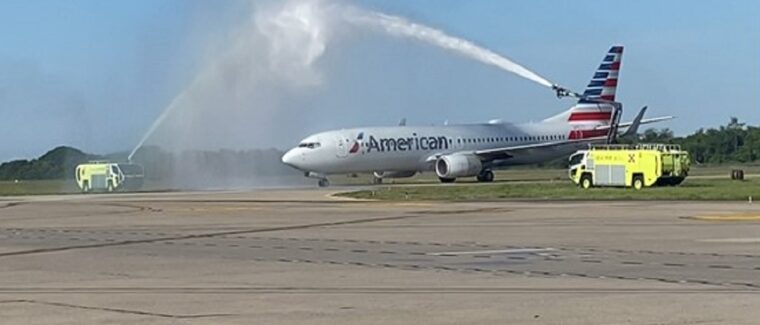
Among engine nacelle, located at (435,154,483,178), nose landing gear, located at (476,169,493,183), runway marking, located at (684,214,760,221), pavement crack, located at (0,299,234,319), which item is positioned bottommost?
pavement crack, located at (0,299,234,319)

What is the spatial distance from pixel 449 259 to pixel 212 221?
18.4 metres

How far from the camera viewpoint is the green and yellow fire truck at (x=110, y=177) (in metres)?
92.2

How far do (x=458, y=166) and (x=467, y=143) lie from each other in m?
4.57

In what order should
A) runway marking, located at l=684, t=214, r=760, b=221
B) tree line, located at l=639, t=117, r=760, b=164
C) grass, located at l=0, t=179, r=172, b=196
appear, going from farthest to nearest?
1. tree line, located at l=639, t=117, r=760, b=164
2. grass, located at l=0, t=179, r=172, b=196
3. runway marking, located at l=684, t=214, r=760, b=221

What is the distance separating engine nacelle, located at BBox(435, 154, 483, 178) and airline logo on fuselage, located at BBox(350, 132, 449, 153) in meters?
1.66

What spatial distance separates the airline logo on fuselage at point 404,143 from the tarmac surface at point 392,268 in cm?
4120

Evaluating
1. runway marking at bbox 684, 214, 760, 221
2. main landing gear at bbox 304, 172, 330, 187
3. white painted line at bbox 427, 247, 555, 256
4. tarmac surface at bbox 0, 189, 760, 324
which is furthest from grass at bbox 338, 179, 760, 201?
white painted line at bbox 427, 247, 555, 256

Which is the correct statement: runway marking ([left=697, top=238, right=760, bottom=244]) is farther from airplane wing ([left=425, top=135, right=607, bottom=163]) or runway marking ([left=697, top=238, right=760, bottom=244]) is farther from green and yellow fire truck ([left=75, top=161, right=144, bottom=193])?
green and yellow fire truck ([left=75, top=161, right=144, bottom=193])

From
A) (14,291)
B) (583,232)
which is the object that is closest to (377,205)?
(583,232)

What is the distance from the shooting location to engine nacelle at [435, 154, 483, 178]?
288ft

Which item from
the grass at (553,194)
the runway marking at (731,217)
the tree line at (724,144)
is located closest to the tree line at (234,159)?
the tree line at (724,144)

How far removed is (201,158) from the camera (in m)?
93.6

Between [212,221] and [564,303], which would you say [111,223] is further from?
[564,303]

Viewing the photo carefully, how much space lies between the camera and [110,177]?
92875 mm
